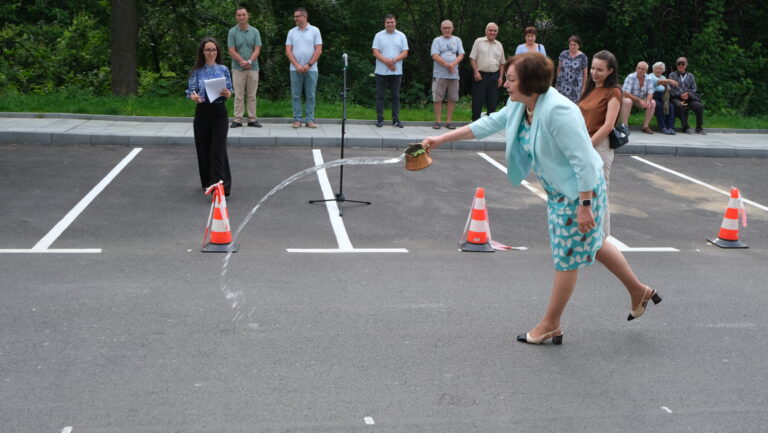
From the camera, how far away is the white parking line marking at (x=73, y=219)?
293 inches

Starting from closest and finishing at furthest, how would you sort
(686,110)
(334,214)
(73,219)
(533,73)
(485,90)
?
(533,73) → (73,219) → (334,214) → (485,90) → (686,110)

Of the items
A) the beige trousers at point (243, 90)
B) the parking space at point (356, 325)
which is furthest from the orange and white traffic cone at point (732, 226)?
the beige trousers at point (243, 90)

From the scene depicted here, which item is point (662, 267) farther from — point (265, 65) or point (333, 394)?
point (265, 65)

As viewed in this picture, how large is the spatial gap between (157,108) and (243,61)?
2.52 m

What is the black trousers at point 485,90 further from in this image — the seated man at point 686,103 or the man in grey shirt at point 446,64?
the seated man at point 686,103

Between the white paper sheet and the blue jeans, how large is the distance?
16.2ft

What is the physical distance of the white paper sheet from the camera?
9.84 metres

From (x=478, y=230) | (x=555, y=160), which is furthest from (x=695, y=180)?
(x=555, y=160)

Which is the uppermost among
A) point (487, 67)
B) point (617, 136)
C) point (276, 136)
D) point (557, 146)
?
point (487, 67)

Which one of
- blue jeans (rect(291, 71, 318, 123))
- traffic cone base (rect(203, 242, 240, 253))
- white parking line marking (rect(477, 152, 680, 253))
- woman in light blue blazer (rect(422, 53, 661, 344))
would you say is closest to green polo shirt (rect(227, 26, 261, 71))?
blue jeans (rect(291, 71, 318, 123))

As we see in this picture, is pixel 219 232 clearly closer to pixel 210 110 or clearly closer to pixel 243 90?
pixel 210 110

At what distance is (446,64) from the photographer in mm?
15336

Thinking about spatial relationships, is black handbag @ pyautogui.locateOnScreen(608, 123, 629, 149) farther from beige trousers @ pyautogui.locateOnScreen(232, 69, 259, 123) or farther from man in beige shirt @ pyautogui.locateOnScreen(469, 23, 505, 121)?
beige trousers @ pyautogui.locateOnScreen(232, 69, 259, 123)

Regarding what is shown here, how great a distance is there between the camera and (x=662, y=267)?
295 inches
